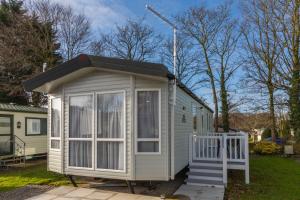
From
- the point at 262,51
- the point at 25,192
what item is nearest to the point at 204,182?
the point at 25,192

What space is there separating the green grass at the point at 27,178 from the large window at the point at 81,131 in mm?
1232

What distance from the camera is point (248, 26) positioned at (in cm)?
1934

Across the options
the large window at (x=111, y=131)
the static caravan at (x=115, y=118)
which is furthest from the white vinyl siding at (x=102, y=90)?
the large window at (x=111, y=131)

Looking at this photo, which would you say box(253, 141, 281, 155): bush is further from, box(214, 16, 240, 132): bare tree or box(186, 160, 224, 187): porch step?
box(186, 160, 224, 187): porch step

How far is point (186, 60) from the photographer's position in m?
22.0

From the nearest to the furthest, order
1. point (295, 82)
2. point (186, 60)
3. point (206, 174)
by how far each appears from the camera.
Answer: point (206, 174)
point (295, 82)
point (186, 60)

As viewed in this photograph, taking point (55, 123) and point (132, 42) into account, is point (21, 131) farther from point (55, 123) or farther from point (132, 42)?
point (132, 42)

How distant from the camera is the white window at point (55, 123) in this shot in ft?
24.8

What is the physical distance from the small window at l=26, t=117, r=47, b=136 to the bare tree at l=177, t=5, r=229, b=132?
12401 millimetres

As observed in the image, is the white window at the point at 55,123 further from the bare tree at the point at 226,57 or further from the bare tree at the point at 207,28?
the bare tree at the point at 226,57

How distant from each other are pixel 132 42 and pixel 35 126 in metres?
11.4

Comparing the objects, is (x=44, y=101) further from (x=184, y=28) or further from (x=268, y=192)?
(x=268, y=192)

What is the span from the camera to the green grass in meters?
7.66

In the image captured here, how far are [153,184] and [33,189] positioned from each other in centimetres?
312
